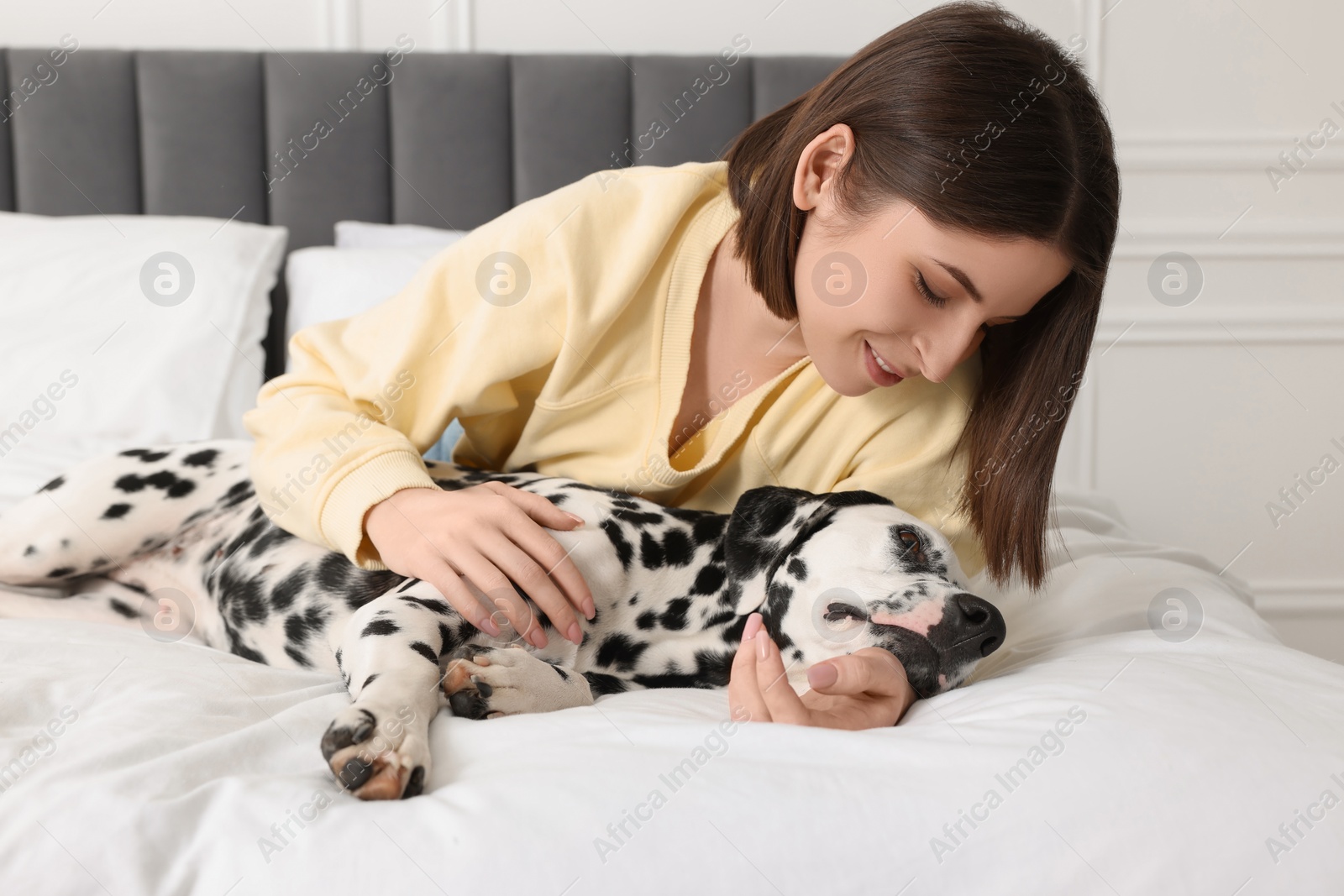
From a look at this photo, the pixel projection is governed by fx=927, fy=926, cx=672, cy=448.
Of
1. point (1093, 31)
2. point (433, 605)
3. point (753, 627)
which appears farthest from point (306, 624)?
point (1093, 31)

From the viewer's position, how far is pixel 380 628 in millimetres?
1054

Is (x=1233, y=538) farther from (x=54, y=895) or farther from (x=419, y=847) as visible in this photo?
(x=54, y=895)

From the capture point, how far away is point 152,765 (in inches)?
30.3

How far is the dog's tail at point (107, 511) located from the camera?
1.49 m

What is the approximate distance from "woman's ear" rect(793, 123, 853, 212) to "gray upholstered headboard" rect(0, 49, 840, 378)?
150 cm

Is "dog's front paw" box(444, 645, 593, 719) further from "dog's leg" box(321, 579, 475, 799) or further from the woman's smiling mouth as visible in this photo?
the woman's smiling mouth

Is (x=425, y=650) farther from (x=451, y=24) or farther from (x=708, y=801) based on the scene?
(x=451, y=24)

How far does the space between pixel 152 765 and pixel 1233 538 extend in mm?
3463

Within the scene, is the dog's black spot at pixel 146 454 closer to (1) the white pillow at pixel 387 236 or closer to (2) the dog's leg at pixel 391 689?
(2) the dog's leg at pixel 391 689

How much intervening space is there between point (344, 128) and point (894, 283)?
2.02 meters

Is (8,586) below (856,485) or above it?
below

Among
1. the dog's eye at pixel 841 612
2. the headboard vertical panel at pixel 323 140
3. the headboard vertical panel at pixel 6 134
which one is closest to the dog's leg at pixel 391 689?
the dog's eye at pixel 841 612

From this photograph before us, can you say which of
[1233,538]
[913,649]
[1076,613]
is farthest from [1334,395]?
[913,649]

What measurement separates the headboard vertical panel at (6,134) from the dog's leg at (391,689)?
2.13 metres
